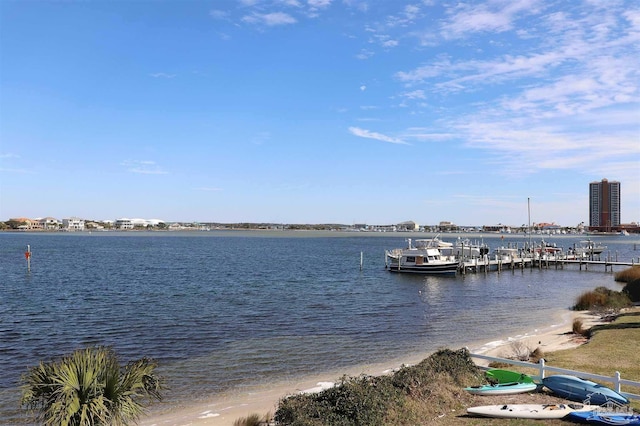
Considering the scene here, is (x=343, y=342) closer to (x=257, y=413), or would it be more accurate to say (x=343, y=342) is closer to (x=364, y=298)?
(x=257, y=413)

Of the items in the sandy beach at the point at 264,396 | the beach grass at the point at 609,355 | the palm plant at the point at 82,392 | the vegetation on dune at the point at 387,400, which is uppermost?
the palm plant at the point at 82,392

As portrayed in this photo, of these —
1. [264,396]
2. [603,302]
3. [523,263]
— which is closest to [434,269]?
[523,263]

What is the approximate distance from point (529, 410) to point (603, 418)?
1.55m

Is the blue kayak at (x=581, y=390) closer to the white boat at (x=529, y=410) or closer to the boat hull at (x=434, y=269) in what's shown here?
the white boat at (x=529, y=410)

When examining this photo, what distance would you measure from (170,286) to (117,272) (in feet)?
56.3

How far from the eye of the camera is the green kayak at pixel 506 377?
14341mm

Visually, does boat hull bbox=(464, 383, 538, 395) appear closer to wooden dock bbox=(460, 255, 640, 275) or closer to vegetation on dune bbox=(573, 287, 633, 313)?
vegetation on dune bbox=(573, 287, 633, 313)

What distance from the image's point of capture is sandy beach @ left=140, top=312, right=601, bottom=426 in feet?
49.1

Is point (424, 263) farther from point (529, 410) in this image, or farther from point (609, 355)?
point (529, 410)

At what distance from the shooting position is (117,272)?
209 feet

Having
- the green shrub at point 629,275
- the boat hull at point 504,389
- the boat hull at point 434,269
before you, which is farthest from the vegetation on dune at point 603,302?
the boat hull at point 434,269

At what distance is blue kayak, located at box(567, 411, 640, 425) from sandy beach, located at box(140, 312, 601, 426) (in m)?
8.09

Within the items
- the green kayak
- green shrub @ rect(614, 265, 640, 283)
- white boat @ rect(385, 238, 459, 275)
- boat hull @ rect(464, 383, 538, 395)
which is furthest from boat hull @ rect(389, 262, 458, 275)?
boat hull @ rect(464, 383, 538, 395)

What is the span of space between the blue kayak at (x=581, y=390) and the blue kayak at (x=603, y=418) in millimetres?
1094
